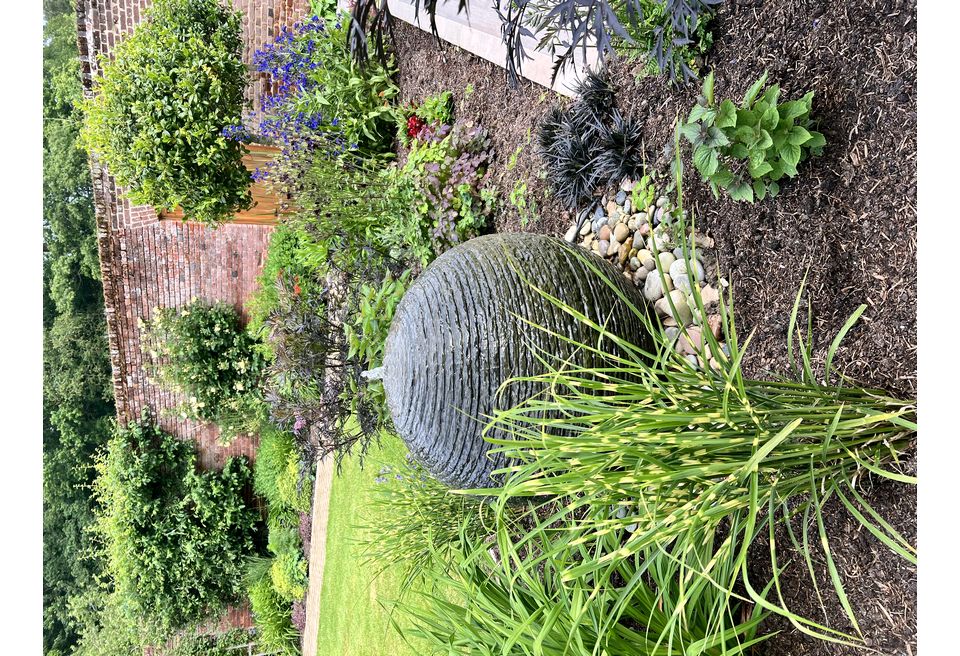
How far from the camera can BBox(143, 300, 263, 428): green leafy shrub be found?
7566 millimetres

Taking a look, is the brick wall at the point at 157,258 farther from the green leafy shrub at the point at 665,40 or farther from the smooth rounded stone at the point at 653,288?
the smooth rounded stone at the point at 653,288

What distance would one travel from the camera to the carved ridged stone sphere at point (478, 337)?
1914 mm

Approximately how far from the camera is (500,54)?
3367 millimetres

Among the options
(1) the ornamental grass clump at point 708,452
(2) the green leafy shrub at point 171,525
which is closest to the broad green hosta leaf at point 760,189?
(1) the ornamental grass clump at point 708,452

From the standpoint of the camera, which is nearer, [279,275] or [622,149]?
[622,149]

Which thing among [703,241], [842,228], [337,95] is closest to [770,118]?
[842,228]

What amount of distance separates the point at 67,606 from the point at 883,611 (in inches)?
562

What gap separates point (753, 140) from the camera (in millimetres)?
1742

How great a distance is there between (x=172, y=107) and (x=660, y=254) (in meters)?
4.73

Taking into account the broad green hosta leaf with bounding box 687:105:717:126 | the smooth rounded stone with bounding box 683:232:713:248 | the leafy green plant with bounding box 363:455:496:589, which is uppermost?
the broad green hosta leaf with bounding box 687:105:717:126

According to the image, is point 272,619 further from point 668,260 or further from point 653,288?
point 668,260

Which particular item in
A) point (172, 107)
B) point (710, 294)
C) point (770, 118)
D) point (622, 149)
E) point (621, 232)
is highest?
point (172, 107)

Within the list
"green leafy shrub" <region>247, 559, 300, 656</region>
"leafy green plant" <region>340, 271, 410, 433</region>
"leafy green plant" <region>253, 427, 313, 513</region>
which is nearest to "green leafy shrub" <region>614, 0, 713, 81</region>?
"leafy green plant" <region>340, 271, 410, 433</region>

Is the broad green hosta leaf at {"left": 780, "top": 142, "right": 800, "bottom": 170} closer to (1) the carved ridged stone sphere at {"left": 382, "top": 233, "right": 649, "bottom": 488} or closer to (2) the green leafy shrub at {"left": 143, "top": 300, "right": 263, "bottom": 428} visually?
(1) the carved ridged stone sphere at {"left": 382, "top": 233, "right": 649, "bottom": 488}
